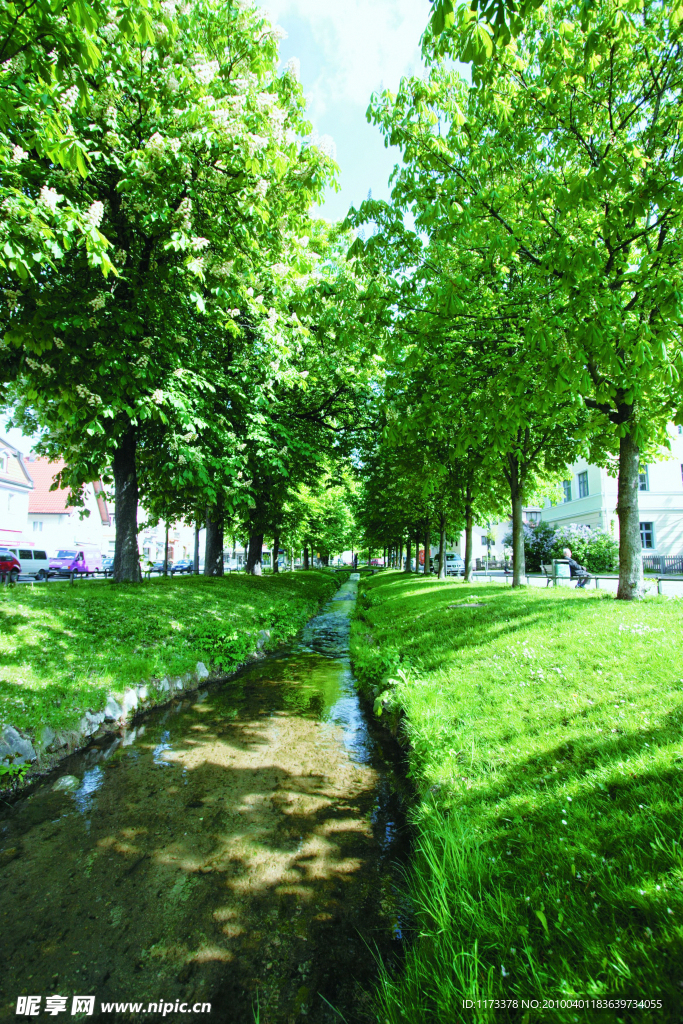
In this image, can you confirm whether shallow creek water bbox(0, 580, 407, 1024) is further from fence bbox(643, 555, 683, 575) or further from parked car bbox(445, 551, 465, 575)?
parked car bbox(445, 551, 465, 575)

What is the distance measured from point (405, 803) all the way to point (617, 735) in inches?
81.1

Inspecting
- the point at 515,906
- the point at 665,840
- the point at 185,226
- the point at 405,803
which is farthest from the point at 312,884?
the point at 185,226

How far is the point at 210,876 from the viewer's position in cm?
365

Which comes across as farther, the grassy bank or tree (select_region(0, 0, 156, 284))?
tree (select_region(0, 0, 156, 284))

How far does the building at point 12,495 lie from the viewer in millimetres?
39000

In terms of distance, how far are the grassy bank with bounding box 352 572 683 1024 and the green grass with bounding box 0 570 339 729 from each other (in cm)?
413

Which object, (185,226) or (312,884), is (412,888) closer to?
(312,884)

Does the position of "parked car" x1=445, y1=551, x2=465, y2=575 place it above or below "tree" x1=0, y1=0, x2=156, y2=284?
below

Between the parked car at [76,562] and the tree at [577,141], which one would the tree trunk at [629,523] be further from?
the parked car at [76,562]

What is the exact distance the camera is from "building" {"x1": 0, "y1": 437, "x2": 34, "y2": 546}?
39.0 m

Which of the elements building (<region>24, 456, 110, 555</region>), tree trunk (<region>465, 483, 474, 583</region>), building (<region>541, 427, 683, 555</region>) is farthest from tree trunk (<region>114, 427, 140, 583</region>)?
building (<region>24, 456, 110, 555</region>)

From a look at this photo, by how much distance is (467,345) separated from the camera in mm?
7188

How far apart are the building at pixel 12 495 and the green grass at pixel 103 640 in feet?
110

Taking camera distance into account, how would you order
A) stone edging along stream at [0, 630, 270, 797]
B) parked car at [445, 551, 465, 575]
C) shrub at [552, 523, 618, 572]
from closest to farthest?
stone edging along stream at [0, 630, 270, 797], shrub at [552, 523, 618, 572], parked car at [445, 551, 465, 575]
